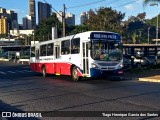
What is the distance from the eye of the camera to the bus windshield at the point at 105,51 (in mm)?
21906

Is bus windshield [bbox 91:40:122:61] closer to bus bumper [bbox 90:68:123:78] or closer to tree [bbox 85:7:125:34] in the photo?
bus bumper [bbox 90:68:123:78]

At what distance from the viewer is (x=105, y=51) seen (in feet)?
72.3

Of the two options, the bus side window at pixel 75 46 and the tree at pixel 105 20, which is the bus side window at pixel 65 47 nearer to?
the bus side window at pixel 75 46

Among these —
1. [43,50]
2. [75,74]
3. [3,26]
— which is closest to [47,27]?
[43,50]

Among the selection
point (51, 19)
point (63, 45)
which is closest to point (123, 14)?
point (51, 19)

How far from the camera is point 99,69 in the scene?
71.6 feet

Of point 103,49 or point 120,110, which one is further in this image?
point 103,49

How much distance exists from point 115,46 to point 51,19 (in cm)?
8977

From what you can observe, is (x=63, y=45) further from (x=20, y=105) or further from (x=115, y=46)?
(x=20, y=105)

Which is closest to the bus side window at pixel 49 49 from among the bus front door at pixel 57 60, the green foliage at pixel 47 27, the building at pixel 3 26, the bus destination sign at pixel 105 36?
the bus front door at pixel 57 60

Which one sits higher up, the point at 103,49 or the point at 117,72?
the point at 103,49

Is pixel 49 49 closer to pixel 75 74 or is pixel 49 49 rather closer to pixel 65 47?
pixel 65 47

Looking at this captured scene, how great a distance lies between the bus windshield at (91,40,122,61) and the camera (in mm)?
21906

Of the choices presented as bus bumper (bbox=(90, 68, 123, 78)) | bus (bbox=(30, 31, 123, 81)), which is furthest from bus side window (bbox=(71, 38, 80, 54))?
bus bumper (bbox=(90, 68, 123, 78))
